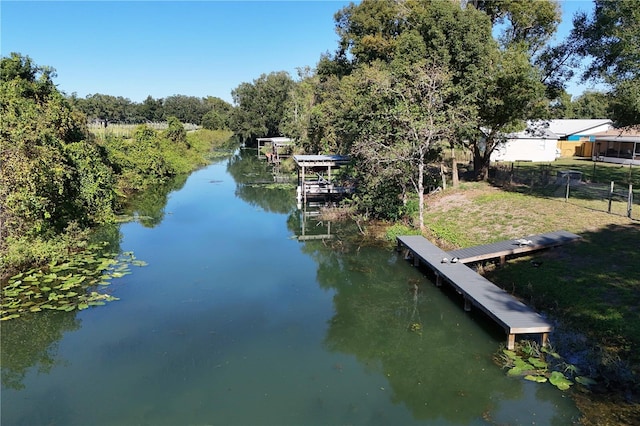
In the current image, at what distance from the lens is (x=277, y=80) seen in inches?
2778

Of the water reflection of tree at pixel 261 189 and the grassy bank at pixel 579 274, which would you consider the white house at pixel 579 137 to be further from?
the water reflection of tree at pixel 261 189

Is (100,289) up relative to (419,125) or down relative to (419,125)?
down

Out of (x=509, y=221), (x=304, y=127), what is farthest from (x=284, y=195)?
(x=509, y=221)

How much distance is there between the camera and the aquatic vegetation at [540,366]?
27.7ft

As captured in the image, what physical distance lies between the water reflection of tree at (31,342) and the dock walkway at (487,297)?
9.74 meters

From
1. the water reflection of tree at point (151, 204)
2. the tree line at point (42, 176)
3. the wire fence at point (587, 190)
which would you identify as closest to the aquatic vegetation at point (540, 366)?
the wire fence at point (587, 190)

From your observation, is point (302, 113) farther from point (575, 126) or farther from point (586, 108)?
point (586, 108)

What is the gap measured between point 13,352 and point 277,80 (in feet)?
214

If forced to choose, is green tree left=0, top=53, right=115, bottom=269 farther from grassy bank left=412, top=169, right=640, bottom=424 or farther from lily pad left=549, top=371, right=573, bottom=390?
lily pad left=549, top=371, right=573, bottom=390

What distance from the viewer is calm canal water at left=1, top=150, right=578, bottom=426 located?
800 centimetres

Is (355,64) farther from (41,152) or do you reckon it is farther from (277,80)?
(41,152)

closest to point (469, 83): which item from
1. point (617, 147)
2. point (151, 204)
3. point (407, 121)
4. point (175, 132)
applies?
point (407, 121)

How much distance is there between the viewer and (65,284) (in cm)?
1312

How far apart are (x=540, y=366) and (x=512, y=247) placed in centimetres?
565
